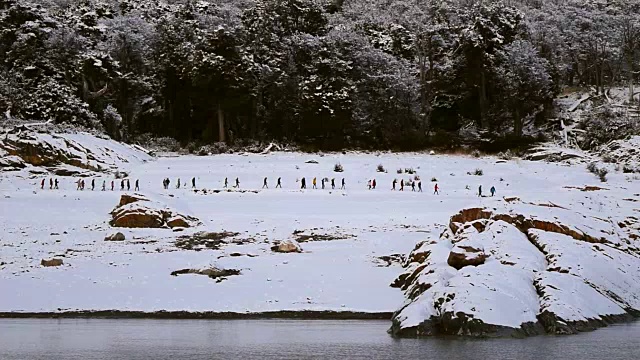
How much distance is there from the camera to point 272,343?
45.4 feet

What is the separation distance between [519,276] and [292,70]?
142ft

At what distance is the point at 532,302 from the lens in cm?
1476

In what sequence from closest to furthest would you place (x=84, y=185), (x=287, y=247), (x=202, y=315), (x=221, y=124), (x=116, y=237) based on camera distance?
(x=202, y=315) → (x=287, y=247) → (x=116, y=237) → (x=84, y=185) → (x=221, y=124)

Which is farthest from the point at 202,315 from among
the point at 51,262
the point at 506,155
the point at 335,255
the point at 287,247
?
the point at 506,155

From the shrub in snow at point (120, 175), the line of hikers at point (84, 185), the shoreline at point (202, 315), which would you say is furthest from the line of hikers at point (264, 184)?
the shoreline at point (202, 315)

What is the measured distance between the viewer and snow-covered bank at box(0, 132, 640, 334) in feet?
50.8

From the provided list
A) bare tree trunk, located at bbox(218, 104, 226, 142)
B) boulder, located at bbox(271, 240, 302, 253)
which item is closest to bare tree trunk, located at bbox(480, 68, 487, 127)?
bare tree trunk, located at bbox(218, 104, 226, 142)

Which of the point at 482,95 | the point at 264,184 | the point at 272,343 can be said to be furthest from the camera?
the point at 482,95

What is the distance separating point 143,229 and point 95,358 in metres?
14.2

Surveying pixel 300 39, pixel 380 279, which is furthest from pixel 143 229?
pixel 300 39

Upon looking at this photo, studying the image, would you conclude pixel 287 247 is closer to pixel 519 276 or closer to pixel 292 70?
pixel 519 276

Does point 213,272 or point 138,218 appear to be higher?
point 138,218

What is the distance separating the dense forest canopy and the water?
1456 inches

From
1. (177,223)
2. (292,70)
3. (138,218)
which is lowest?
(177,223)
